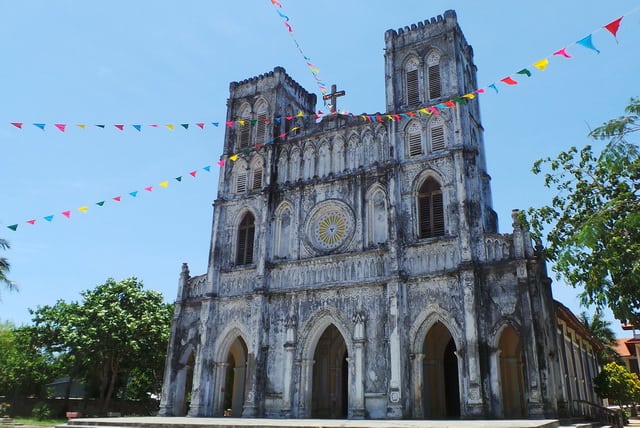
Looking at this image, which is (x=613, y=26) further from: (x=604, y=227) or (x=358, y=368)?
(x=358, y=368)

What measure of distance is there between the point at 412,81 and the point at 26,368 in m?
23.3

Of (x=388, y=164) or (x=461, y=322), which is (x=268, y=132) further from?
(x=461, y=322)

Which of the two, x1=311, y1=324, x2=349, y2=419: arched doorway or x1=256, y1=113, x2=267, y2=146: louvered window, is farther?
x1=256, y1=113, x2=267, y2=146: louvered window

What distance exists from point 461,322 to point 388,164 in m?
6.40

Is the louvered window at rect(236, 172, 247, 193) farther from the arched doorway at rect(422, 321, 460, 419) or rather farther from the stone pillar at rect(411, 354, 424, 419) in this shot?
the stone pillar at rect(411, 354, 424, 419)

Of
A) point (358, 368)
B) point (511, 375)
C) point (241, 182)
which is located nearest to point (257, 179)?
point (241, 182)

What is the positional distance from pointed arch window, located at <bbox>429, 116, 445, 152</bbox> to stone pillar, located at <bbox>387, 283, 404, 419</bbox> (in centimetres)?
552

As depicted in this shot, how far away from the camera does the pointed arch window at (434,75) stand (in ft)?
70.2

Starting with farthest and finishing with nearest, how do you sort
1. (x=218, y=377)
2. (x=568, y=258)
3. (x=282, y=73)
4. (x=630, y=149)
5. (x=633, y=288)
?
1. (x=282, y=73)
2. (x=218, y=377)
3. (x=633, y=288)
4. (x=568, y=258)
5. (x=630, y=149)

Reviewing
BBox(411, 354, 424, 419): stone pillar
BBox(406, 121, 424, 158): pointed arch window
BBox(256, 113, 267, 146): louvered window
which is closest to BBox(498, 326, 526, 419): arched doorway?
BBox(411, 354, 424, 419): stone pillar

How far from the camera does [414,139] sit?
20.9 meters

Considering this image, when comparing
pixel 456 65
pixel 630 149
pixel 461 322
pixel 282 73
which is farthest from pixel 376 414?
pixel 282 73

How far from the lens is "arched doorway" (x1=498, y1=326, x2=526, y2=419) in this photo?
1866cm

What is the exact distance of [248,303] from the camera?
70.5 ft
